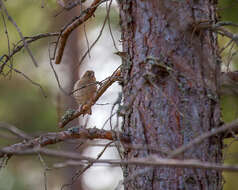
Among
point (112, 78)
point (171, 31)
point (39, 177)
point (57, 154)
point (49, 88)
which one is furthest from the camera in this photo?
point (39, 177)

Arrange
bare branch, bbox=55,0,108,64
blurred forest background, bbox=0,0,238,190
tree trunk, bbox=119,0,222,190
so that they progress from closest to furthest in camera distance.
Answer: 1. tree trunk, bbox=119,0,222,190
2. bare branch, bbox=55,0,108,64
3. blurred forest background, bbox=0,0,238,190

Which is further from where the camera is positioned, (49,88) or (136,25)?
(49,88)

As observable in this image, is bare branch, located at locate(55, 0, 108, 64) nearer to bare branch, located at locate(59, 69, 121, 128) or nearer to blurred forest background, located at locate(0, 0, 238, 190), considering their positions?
bare branch, located at locate(59, 69, 121, 128)

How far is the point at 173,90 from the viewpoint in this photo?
226cm

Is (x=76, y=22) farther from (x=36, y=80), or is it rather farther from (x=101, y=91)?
(x=36, y=80)

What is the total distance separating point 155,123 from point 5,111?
5808 millimetres

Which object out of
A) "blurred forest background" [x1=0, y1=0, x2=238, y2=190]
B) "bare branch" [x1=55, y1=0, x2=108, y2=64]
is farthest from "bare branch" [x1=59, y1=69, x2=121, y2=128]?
"blurred forest background" [x1=0, y1=0, x2=238, y2=190]

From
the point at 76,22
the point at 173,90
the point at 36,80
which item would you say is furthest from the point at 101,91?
the point at 36,80

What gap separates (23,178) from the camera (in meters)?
7.91

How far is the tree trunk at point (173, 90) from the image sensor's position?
2184mm

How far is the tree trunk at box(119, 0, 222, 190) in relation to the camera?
218cm

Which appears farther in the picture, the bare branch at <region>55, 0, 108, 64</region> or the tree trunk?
the bare branch at <region>55, 0, 108, 64</region>

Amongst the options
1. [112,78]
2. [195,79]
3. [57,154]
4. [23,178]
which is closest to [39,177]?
[23,178]

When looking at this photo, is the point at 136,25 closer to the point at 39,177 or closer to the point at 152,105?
the point at 152,105
